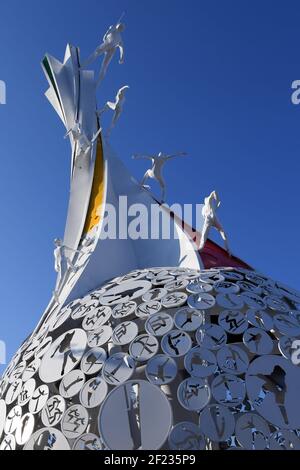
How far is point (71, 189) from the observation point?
14.1 meters

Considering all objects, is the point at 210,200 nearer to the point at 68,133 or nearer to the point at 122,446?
the point at 68,133

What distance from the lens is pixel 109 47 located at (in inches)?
610

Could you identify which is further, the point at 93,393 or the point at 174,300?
the point at 174,300

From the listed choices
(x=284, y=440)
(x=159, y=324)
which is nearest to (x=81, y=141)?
(x=159, y=324)

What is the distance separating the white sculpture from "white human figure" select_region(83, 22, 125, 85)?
6.81ft

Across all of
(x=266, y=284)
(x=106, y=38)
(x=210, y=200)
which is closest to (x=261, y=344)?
(x=266, y=284)

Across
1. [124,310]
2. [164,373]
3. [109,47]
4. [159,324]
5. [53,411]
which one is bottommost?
[53,411]

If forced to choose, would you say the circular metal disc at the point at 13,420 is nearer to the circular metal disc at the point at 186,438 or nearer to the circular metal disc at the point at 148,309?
the circular metal disc at the point at 148,309

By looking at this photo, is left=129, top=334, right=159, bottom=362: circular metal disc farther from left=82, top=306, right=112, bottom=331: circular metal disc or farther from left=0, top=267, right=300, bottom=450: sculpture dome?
left=82, top=306, right=112, bottom=331: circular metal disc

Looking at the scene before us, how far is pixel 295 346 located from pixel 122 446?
3108mm

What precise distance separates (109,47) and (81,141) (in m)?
3.32

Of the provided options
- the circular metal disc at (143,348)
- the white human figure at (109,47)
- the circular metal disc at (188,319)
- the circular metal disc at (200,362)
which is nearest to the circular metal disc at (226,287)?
the circular metal disc at (188,319)

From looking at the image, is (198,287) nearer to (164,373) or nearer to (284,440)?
(164,373)

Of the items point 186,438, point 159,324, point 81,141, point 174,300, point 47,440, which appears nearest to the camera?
point 186,438
